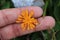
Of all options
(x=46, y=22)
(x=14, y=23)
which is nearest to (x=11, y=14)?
(x=14, y=23)

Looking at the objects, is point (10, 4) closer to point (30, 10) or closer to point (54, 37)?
point (30, 10)

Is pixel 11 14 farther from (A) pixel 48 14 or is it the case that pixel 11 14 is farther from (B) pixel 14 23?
(A) pixel 48 14

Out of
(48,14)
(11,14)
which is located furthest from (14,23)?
(48,14)

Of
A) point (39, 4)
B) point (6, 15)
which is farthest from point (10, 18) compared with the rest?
point (39, 4)

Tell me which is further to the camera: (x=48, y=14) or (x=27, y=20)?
(x=48, y=14)
